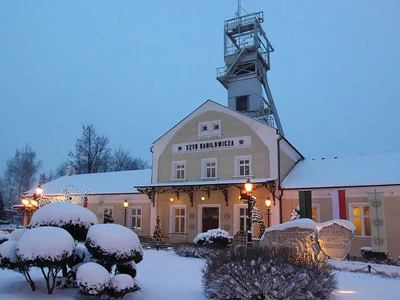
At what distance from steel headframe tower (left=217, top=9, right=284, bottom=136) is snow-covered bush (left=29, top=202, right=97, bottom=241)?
25.5m

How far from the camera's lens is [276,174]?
21.2 meters

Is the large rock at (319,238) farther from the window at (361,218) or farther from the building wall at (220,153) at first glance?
the building wall at (220,153)

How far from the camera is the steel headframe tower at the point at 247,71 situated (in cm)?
3372

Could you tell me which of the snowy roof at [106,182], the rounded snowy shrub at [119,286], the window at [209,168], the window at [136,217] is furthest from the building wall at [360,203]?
the rounded snowy shrub at [119,286]

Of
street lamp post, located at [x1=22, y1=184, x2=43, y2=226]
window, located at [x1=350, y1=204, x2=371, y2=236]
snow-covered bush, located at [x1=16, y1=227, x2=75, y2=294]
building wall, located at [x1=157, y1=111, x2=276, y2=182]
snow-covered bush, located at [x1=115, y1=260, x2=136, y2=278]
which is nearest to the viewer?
snow-covered bush, located at [x1=16, y1=227, x2=75, y2=294]

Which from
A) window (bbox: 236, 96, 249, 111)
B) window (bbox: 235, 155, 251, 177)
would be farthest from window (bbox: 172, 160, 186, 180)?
window (bbox: 236, 96, 249, 111)

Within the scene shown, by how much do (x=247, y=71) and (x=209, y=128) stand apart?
13.4 meters

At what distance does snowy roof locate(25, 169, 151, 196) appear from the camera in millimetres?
28641

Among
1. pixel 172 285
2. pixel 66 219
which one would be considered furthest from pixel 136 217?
pixel 66 219

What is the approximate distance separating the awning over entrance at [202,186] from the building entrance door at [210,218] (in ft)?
3.64

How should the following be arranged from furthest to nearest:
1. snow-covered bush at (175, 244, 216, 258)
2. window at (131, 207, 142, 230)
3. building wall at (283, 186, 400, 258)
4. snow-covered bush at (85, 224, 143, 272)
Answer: window at (131, 207, 142, 230)
building wall at (283, 186, 400, 258)
snow-covered bush at (175, 244, 216, 258)
snow-covered bush at (85, 224, 143, 272)

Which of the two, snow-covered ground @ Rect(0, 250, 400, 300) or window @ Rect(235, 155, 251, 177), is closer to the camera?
snow-covered ground @ Rect(0, 250, 400, 300)

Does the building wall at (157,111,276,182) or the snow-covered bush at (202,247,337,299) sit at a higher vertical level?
the building wall at (157,111,276,182)

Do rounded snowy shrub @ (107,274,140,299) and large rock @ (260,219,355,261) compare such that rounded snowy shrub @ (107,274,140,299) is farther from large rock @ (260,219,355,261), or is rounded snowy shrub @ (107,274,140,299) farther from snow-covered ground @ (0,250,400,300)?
large rock @ (260,219,355,261)
